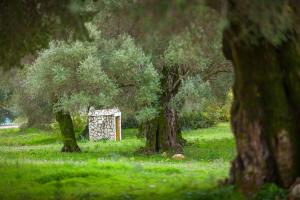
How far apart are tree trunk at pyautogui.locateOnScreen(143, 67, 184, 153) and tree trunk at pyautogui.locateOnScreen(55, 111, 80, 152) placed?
4983mm

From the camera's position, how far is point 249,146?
10227 mm

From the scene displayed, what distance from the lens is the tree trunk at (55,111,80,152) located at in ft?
106

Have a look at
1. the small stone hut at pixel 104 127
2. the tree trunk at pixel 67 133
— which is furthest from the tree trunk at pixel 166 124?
the small stone hut at pixel 104 127

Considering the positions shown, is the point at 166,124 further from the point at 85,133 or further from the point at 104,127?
the point at 85,133

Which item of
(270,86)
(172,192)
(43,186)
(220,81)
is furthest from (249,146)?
(220,81)

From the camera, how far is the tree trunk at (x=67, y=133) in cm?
3228

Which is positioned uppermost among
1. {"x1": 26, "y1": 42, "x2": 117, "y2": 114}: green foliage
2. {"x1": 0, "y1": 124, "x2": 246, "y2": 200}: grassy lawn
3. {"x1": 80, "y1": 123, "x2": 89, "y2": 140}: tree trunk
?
{"x1": 26, "y1": 42, "x2": 117, "y2": 114}: green foliage

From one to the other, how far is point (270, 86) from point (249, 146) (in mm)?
1060

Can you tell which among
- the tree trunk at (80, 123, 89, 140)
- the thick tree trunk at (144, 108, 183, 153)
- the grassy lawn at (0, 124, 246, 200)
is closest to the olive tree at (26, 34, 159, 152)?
the thick tree trunk at (144, 108, 183, 153)

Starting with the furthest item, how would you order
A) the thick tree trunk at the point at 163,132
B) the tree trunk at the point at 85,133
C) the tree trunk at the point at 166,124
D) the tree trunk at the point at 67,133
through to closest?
the tree trunk at the point at 85,133
the tree trunk at the point at 67,133
the thick tree trunk at the point at 163,132
the tree trunk at the point at 166,124

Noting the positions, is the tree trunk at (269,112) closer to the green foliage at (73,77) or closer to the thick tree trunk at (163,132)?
the green foliage at (73,77)

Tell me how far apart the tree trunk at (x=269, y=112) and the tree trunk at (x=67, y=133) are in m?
22.6

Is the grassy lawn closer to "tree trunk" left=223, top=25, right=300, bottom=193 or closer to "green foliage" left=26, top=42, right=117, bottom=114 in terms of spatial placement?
"tree trunk" left=223, top=25, right=300, bottom=193

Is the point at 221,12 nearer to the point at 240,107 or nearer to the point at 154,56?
the point at 240,107
